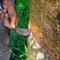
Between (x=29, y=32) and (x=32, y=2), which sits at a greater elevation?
(x=32, y=2)

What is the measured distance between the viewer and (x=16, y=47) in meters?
2.76

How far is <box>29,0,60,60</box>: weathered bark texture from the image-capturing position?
4.73ft

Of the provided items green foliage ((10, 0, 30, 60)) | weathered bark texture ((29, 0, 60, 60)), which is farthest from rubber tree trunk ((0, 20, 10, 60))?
green foliage ((10, 0, 30, 60))

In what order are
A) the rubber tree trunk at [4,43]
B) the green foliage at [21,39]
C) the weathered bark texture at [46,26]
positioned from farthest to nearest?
the green foliage at [21,39], the rubber tree trunk at [4,43], the weathered bark texture at [46,26]

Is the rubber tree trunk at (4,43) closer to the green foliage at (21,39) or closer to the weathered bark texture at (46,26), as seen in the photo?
the weathered bark texture at (46,26)

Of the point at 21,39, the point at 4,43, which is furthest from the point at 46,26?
the point at 21,39

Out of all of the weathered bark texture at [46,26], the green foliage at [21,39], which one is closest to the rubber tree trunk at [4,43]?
the weathered bark texture at [46,26]

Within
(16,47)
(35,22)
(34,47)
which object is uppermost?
(35,22)

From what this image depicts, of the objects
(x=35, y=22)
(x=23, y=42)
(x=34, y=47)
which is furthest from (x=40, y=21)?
(x=23, y=42)

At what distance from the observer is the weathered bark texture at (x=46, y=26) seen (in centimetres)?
144

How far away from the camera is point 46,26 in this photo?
147cm

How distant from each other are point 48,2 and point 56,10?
6 cm

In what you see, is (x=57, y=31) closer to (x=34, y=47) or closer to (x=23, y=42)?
(x=34, y=47)

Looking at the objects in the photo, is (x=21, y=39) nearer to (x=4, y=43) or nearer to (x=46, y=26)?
(x=4, y=43)
